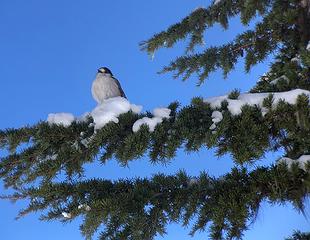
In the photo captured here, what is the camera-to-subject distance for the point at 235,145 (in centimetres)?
395

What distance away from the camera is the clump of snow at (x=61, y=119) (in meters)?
4.65

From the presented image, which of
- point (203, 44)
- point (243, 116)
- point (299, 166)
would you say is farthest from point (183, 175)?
point (203, 44)

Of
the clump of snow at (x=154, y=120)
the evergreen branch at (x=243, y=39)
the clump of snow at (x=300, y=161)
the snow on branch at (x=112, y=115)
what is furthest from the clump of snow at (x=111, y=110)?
the evergreen branch at (x=243, y=39)

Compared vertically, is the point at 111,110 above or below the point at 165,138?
above

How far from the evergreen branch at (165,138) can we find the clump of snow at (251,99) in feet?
0.13

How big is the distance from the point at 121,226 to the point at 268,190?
1235 mm

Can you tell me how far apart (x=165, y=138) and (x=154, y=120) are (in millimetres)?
273

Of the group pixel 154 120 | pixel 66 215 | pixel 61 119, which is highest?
pixel 61 119

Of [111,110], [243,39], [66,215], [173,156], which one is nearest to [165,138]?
[173,156]

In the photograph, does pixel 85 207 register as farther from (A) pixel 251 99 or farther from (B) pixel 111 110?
(A) pixel 251 99

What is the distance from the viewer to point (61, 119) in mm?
4695

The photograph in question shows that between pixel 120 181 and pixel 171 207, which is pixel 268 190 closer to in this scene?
pixel 171 207

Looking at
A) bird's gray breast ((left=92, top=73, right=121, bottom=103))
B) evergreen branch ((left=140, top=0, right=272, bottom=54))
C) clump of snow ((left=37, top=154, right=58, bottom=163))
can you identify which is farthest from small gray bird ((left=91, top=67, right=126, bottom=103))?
clump of snow ((left=37, top=154, right=58, bottom=163))

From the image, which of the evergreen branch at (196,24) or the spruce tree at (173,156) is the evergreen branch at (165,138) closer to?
the spruce tree at (173,156)
